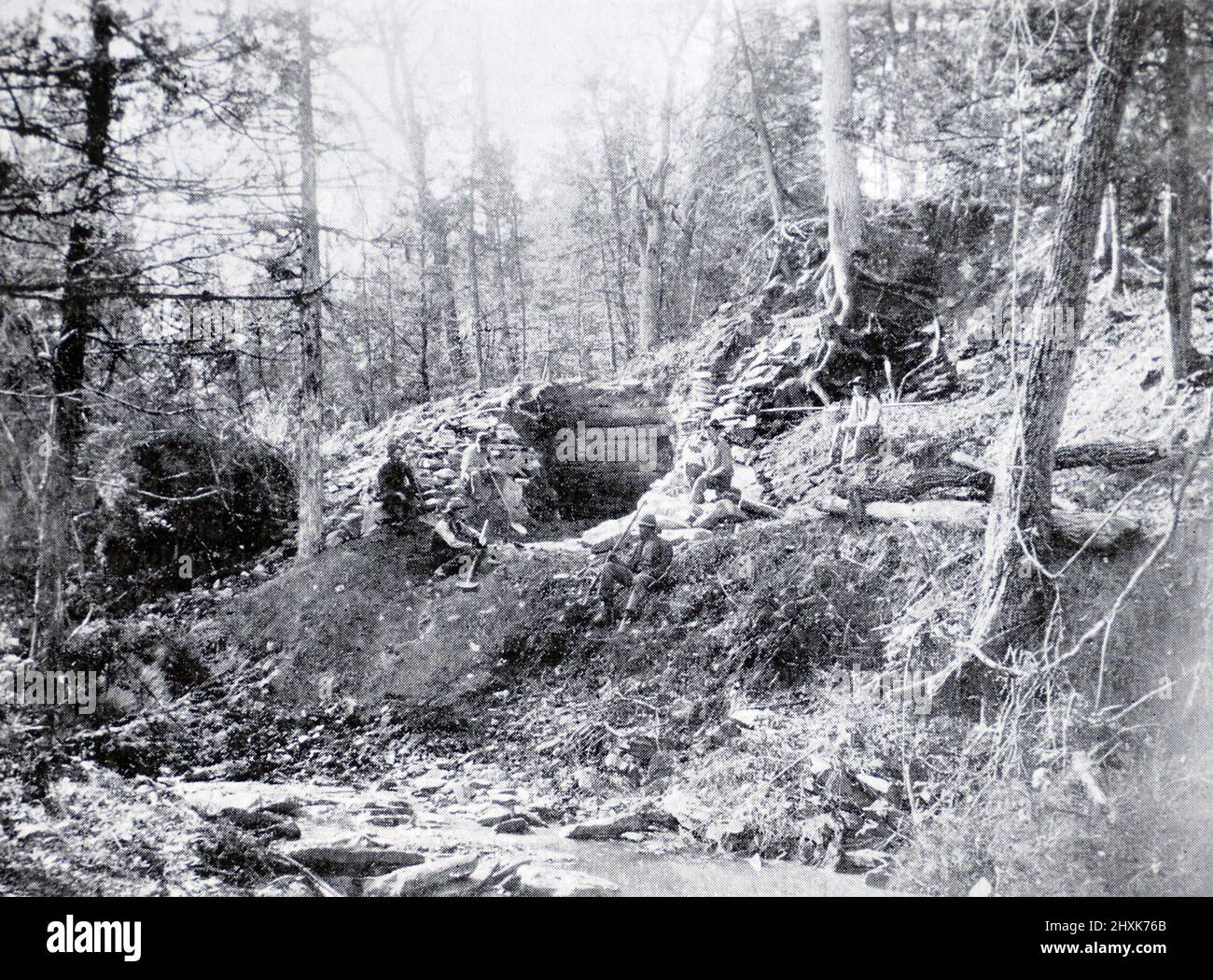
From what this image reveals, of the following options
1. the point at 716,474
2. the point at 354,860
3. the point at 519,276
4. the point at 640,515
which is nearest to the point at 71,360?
the point at 354,860

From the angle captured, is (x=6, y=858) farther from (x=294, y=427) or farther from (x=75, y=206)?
(x=294, y=427)

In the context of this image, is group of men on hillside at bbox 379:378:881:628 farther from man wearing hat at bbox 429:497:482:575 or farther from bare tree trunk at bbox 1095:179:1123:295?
bare tree trunk at bbox 1095:179:1123:295

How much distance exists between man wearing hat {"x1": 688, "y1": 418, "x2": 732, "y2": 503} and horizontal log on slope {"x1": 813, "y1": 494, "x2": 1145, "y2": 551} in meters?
1.04

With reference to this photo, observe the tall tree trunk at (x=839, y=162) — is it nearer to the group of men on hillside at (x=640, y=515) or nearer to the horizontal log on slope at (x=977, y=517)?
the group of men on hillside at (x=640, y=515)

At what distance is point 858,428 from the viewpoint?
4.89 metres

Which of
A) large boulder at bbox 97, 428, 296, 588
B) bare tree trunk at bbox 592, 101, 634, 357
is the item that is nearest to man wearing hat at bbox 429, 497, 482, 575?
large boulder at bbox 97, 428, 296, 588

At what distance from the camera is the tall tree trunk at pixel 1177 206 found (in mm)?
3354

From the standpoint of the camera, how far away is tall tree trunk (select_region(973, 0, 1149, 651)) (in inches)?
130

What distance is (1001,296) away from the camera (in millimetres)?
4578

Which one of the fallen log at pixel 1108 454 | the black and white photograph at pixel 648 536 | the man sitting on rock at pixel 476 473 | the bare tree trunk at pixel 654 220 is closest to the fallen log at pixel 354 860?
the black and white photograph at pixel 648 536

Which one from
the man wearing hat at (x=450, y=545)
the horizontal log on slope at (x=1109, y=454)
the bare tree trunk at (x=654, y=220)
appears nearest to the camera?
the horizontal log on slope at (x=1109, y=454)

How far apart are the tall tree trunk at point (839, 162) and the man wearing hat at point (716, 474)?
5.47 ft

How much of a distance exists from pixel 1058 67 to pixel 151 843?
21.6 ft
